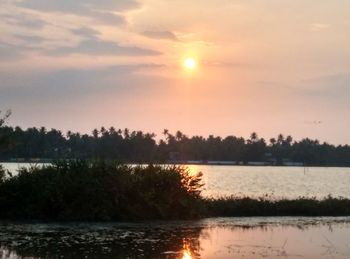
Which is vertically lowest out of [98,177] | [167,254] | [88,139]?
[167,254]

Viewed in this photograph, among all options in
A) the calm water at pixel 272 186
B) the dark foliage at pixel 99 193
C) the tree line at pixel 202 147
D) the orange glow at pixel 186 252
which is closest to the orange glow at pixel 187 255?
the orange glow at pixel 186 252

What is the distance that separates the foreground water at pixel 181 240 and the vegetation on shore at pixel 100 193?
136 cm

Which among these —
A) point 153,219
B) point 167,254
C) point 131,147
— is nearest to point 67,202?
point 153,219

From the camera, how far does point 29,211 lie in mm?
25625

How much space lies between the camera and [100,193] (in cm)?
2586

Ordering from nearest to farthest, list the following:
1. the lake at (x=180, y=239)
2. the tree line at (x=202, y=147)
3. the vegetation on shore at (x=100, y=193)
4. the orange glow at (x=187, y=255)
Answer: the orange glow at (x=187, y=255)
the lake at (x=180, y=239)
the vegetation on shore at (x=100, y=193)
the tree line at (x=202, y=147)

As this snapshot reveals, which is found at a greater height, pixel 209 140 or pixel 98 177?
pixel 209 140

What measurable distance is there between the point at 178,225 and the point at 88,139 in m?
129

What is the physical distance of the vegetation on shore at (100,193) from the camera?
2567 centimetres

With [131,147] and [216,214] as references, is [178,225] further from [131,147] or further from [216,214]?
[131,147]

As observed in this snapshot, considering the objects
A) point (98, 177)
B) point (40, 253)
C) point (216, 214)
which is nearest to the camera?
point (40, 253)

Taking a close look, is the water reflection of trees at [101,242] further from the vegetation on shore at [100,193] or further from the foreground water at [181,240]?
the vegetation on shore at [100,193]

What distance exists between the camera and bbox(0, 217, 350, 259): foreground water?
1734 centimetres

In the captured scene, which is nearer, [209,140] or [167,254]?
[167,254]
